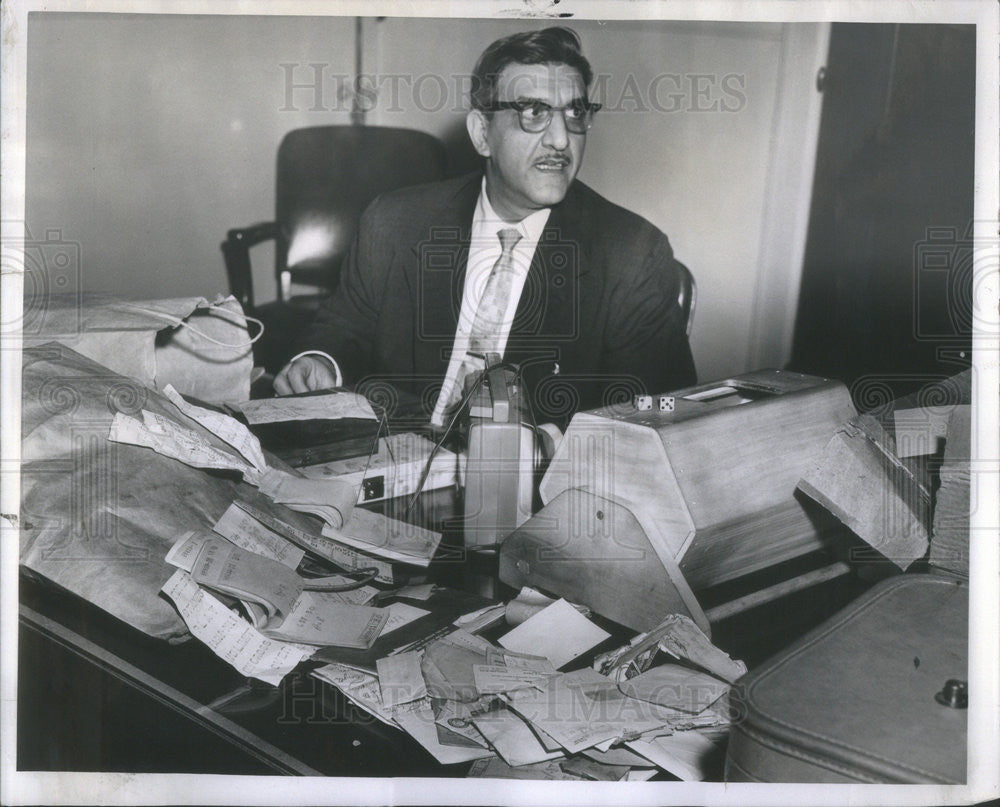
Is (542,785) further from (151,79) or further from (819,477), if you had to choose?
(151,79)

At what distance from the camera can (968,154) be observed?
1387 mm

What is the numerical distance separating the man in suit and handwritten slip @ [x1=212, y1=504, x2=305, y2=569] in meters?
0.51

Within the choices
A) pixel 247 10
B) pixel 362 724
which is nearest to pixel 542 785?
pixel 362 724

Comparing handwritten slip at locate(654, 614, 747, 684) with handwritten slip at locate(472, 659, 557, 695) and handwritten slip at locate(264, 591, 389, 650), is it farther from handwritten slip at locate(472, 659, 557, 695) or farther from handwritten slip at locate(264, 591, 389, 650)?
handwritten slip at locate(264, 591, 389, 650)

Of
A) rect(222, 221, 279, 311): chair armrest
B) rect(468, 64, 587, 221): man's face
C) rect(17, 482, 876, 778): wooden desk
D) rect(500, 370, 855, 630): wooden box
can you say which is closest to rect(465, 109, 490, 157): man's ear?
rect(468, 64, 587, 221): man's face

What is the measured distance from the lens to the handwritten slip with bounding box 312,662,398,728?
3.17 ft

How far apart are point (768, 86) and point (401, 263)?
32.0 inches

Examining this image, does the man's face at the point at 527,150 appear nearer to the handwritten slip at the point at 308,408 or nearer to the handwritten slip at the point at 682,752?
the handwritten slip at the point at 308,408

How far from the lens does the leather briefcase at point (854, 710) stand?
855 mm

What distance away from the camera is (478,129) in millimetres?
1688

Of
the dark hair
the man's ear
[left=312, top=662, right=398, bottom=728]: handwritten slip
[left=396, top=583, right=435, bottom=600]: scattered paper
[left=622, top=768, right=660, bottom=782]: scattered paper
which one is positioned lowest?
[left=622, top=768, right=660, bottom=782]: scattered paper

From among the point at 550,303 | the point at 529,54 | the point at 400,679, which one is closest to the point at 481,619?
the point at 400,679

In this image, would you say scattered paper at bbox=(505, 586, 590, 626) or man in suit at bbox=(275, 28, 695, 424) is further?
man in suit at bbox=(275, 28, 695, 424)

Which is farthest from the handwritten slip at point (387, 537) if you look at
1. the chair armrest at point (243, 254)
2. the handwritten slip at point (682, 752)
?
the chair armrest at point (243, 254)
